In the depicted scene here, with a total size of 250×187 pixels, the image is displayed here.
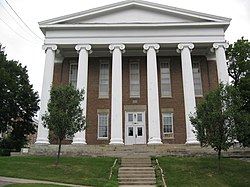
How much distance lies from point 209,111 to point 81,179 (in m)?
8.55

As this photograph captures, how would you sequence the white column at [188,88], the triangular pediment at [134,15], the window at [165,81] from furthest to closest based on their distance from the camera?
the window at [165,81], the triangular pediment at [134,15], the white column at [188,88]

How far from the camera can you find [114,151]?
24.5m

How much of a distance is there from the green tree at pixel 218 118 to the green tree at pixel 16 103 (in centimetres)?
2334

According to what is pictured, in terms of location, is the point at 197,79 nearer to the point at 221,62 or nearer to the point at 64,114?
the point at 221,62

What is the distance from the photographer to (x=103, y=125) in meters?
32.0

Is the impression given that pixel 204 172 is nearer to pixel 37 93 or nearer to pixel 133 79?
pixel 133 79

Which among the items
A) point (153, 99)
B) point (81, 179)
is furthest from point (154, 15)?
point (81, 179)

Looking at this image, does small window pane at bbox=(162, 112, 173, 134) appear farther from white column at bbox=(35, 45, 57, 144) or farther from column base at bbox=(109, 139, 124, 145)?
white column at bbox=(35, 45, 57, 144)

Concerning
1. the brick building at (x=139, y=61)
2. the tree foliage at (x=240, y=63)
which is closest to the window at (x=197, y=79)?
the brick building at (x=139, y=61)

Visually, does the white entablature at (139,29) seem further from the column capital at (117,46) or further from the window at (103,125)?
the window at (103,125)

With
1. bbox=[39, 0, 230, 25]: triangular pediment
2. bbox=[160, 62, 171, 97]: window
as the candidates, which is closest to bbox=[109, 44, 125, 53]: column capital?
bbox=[39, 0, 230, 25]: triangular pediment

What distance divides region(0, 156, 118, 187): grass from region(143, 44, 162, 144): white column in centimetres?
656

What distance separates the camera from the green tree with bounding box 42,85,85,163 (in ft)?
66.5

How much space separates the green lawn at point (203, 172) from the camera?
16875mm
